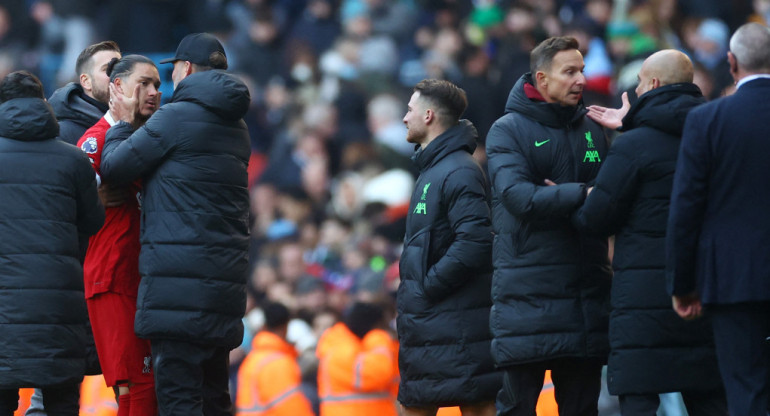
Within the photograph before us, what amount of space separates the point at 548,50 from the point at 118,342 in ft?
9.15

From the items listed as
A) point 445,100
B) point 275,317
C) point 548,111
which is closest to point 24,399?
point 275,317

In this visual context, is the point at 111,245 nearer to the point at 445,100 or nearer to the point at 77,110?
the point at 77,110

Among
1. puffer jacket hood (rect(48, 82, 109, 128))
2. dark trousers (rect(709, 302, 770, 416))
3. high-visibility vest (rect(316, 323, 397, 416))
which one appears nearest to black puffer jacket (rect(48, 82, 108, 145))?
puffer jacket hood (rect(48, 82, 109, 128))

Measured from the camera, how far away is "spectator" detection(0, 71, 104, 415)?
6992mm

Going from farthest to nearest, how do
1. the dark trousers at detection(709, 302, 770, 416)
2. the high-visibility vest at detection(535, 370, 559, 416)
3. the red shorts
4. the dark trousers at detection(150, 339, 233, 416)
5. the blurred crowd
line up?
the blurred crowd < the high-visibility vest at detection(535, 370, 559, 416) < the red shorts < the dark trousers at detection(150, 339, 233, 416) < the dark trousers at detection(709, 302, 770, 416)

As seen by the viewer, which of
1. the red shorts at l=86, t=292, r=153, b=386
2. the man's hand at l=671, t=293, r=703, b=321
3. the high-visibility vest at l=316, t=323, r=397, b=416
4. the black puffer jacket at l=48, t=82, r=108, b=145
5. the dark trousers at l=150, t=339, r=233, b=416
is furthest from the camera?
the high-visibility vest at l=316, t=323, r=397, b=416

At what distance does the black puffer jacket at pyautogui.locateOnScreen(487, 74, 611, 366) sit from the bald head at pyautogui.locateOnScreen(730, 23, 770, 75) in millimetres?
1018

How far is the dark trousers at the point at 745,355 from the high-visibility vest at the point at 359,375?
361 cm

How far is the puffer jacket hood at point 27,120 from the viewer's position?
720 cm

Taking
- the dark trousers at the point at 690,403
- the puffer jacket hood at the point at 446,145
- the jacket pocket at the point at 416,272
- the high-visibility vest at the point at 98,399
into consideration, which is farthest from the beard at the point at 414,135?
the high-visibility vest at the point at 98,399

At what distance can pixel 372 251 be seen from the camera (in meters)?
12.5

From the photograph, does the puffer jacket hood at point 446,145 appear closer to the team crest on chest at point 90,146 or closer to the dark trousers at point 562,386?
the dark trousers at point 562,386

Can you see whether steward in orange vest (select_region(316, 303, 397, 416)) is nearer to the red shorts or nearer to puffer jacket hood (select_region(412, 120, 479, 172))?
puffer jacket hood (select_region(412, 120, 479, 172))

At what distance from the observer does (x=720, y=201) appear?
6094mm
